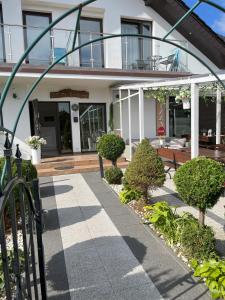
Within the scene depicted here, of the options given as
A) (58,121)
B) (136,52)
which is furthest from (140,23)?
(58,121)

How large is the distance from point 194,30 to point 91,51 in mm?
5504

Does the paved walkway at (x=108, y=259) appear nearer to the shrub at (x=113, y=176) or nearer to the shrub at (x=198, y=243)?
the shrub at (x=198, y=243)

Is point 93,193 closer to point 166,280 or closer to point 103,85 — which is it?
point 166,280

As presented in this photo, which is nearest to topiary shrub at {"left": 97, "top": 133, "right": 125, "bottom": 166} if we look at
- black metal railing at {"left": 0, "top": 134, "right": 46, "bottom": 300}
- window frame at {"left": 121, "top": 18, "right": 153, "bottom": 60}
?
black metal railing at {"left": 0, "top": 134, "right": 46, "bottom": 300}

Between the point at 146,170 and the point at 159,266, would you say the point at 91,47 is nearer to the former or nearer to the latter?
the point at 146,170

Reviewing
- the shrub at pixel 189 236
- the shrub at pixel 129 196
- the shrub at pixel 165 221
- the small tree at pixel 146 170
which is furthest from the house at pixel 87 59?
the shrub at pixel 189 236

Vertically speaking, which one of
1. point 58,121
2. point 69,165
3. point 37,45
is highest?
point 37,45

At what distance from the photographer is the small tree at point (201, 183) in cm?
367

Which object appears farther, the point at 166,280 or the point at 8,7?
the point at 8,7

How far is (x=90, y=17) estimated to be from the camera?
12.6m

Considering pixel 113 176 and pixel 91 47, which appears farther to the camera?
pixel 91 47

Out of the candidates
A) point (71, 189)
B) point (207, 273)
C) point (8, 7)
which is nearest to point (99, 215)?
point (71, 189)

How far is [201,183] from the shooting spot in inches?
145

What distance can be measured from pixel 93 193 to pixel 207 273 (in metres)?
4.51
